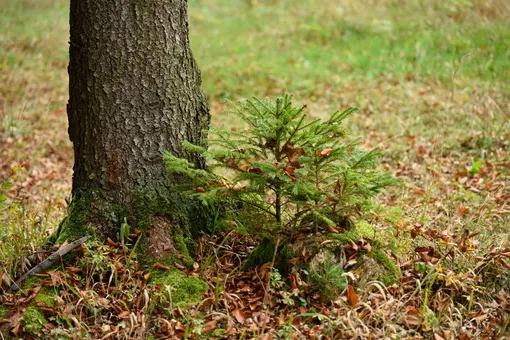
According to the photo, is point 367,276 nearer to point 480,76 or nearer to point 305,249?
point 305,249

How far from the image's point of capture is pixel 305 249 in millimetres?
3445

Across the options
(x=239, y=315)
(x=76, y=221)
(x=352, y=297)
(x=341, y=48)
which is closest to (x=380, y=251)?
(x=352, y=297)

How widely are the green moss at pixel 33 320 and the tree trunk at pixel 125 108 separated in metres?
0.67

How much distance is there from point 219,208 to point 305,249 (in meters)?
0.88

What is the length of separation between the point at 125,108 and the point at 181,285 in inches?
55.1

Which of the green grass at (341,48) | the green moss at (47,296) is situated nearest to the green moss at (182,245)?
the green moss at (47,296)

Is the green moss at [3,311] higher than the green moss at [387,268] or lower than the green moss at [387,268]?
lower

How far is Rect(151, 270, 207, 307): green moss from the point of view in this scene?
3.40 metres

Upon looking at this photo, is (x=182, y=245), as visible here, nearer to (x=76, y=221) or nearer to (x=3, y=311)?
(x=76, y=221)

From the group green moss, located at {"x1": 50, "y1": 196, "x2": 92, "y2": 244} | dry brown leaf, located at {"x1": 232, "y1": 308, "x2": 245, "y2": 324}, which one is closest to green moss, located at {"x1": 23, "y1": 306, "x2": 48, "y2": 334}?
green moss, located at {"x1": 50, "y1": 196, "x2": 92, "y2": 244}

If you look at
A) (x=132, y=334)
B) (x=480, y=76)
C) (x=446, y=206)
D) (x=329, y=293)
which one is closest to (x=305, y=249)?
(x=329, y=293)

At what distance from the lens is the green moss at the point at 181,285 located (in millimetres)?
3400

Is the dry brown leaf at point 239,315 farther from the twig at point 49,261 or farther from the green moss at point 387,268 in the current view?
the twig at point 49,261

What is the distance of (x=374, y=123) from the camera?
24.9 ft
